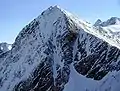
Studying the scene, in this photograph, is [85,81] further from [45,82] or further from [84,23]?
[84,23]

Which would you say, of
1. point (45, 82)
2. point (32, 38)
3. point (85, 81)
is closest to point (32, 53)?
point (32, 38)

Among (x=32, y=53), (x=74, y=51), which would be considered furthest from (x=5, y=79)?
(x=74, y=51)

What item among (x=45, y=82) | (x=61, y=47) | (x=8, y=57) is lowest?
(x=45, y=82)

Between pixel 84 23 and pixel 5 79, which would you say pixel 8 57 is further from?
pixel 84 23

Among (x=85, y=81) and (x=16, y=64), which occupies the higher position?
(x=16, y=64)

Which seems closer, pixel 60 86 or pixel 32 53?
pixel 60 86

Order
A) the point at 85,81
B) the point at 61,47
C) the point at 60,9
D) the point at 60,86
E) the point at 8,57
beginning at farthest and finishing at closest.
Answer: the point at 8,57 → the point at 60,9 → the point at 61,47 → the point at 60,86 → the point at 85,81

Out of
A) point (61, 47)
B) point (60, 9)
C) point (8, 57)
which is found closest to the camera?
point (61, 47)
